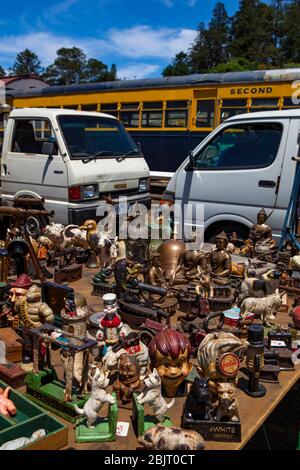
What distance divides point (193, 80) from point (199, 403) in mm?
9920

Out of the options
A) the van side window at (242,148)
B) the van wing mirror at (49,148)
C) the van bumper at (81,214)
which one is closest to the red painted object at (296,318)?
the van side window at (242,148)

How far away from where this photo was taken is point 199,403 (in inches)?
74.5

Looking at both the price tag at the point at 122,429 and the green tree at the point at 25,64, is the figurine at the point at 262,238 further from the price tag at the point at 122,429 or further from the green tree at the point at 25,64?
the green tree at the point at 25,64

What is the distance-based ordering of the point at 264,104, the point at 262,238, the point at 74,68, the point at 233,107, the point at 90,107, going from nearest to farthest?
the point at 262,238 < the point at 264,104 < the point at 233,107 < the point at 90,107 < the point at 74,68

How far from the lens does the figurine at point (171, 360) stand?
2.11 metres

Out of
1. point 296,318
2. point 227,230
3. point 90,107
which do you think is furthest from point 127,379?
point 90,107

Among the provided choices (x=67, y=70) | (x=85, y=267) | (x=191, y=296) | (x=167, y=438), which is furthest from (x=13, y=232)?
(x=67, y=70)

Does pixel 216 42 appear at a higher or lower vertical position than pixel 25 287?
higher

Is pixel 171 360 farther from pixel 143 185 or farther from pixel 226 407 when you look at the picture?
pixel 143 185

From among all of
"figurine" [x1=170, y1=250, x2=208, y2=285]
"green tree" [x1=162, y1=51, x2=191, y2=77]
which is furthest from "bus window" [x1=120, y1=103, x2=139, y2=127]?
"green tree" [x1=162, y1=51, x2=191, y2=77]

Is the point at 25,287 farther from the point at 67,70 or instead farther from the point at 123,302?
the point at 67,70

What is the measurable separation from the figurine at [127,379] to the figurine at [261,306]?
106 centimetres

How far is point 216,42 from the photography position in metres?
54.4

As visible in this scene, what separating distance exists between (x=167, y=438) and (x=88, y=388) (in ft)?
2.03
